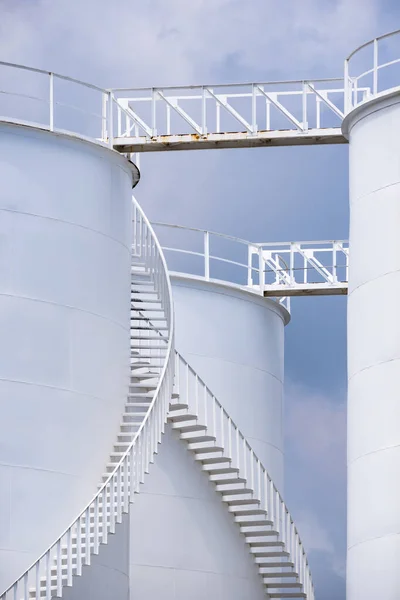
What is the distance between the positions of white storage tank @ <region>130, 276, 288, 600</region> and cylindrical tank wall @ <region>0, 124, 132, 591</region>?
16.4ft

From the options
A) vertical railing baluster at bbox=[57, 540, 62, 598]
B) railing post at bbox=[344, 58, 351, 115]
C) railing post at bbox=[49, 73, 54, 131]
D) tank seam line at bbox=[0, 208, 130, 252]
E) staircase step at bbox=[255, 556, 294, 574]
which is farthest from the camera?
staircase step at bbox=[255, 556, 294, 574]

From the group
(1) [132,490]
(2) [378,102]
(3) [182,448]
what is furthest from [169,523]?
(2) [378,102]

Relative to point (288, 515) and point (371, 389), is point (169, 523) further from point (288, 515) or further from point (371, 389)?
point (371, 389)

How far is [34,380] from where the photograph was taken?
33906mm

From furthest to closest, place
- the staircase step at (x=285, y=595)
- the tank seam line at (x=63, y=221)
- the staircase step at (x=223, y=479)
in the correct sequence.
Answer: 1. the staircase step at (x=285, y=595)
2. the staircase step at (x=223, y=479)
3. the tank seam line at (x=63, y=221)

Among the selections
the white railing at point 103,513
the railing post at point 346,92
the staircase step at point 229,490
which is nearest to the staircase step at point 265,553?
the staircase step at point 229,490

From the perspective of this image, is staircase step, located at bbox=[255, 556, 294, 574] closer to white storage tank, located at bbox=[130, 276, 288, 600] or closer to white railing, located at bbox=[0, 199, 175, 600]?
white storage tank, located at bbox=[130, 276, 288, 600]

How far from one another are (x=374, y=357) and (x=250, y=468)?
774cm

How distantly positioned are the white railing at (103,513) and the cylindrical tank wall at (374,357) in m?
3.63

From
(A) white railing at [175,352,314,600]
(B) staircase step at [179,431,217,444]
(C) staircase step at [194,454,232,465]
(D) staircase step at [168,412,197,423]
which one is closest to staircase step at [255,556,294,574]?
(A) white railing at [175,352,314,600]

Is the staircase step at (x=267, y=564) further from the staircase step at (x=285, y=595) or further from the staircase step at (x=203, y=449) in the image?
the staircase step at (x=203, y=449)

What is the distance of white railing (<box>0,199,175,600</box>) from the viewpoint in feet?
107

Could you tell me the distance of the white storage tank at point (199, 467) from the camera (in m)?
40.0

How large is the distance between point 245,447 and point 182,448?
1356 millimetres
